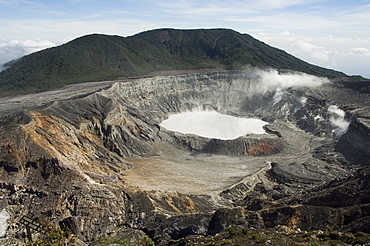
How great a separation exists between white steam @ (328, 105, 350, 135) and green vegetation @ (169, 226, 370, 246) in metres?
52.9

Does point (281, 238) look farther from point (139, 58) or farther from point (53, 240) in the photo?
point (139, 58)

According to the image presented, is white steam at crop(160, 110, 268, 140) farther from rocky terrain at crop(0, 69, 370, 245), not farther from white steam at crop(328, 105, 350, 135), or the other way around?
white steam at crop(328, 105, 350, 135)

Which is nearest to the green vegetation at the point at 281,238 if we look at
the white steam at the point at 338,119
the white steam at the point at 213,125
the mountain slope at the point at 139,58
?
the white steam at the point at 213,125

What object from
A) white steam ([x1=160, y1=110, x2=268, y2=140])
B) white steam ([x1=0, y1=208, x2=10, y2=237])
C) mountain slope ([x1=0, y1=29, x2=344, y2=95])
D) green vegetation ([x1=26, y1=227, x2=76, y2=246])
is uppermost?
mountain slope ([x1=0, y1=29, x2=344, y2=95])

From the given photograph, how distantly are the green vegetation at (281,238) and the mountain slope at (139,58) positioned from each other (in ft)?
301

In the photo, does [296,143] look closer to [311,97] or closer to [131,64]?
[311,97]

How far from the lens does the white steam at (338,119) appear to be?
7606 cm

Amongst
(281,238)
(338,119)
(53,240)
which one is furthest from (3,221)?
(338,119)

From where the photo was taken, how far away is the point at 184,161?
65188 millimetres

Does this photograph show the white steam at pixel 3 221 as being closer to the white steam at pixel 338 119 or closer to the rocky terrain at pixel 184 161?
the rocky terrain at pixel 184 161

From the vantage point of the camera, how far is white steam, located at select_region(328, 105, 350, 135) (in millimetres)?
76062

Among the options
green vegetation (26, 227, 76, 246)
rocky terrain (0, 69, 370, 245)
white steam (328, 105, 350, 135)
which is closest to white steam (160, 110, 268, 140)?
rocky terrain (0, 69, 370, 245)

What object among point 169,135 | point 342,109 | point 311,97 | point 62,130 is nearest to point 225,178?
point 169,135

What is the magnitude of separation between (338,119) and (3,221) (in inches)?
2675
